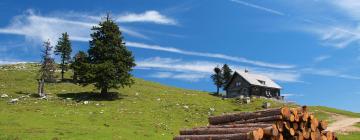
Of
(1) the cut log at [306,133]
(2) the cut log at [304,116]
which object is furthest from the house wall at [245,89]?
(2) the cut log at [304,116]

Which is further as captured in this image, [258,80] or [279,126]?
[258,80]

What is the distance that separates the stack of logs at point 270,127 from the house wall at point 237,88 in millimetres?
94802

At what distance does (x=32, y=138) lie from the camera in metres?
40.5

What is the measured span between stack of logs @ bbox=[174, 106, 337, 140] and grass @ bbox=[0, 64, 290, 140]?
742 inches

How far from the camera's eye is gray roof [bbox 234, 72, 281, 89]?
120812 millimetres

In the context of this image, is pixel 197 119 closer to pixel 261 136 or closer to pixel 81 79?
pixel 81 79

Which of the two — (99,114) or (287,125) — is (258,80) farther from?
(287,125)

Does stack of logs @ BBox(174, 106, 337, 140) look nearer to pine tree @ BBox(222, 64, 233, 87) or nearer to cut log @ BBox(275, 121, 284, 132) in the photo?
cut log @ BBox(275, 121, 284, 132)

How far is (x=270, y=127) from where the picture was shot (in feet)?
74.4

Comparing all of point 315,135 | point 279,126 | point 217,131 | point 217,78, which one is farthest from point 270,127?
point 217,78

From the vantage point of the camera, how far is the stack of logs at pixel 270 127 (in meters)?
22.8

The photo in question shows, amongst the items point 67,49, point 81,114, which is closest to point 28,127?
point 81,114

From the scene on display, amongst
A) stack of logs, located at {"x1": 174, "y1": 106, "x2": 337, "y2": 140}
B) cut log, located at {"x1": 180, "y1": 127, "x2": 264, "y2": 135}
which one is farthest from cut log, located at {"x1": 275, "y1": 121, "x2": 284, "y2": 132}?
cut log, located at {"x1": 180, "y1": 127, "x2": 264, "y2": 135}

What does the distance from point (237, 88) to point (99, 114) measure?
68.8 meters
